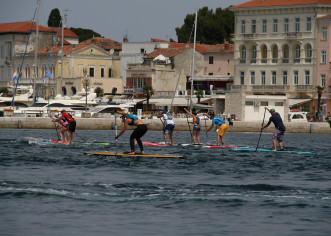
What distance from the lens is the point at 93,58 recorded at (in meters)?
98.2

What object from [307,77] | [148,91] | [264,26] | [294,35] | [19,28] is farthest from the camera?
[19,28]

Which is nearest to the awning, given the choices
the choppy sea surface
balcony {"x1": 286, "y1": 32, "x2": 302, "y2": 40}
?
balcony {"x1": 286, "y1": 32, "x2": 302, "y2": 40}

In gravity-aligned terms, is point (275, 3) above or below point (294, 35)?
above

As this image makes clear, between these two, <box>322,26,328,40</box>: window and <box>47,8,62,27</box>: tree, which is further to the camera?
<box>47,8,62,27</box>: tree

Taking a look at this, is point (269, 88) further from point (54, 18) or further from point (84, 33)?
point (84, 33)

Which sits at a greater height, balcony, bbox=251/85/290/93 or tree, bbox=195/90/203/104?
balcony, bbox=251/85/290/93

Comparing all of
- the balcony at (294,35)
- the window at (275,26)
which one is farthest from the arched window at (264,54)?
the balcony at (294,35)

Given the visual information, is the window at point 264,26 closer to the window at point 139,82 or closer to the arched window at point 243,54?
the arched window at point 243,54

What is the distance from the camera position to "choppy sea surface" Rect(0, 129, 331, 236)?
15.4 metres

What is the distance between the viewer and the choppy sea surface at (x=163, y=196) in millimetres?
15406

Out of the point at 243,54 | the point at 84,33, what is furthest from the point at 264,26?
the point at 84,33

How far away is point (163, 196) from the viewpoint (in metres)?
18.7

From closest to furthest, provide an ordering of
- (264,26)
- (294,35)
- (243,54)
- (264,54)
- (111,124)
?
(111,124), (294,35), (264,26), (264,54), (243,54)

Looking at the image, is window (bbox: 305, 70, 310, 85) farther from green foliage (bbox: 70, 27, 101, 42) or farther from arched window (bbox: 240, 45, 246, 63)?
green foliage (bbox: 70, 27, 101, 42)
